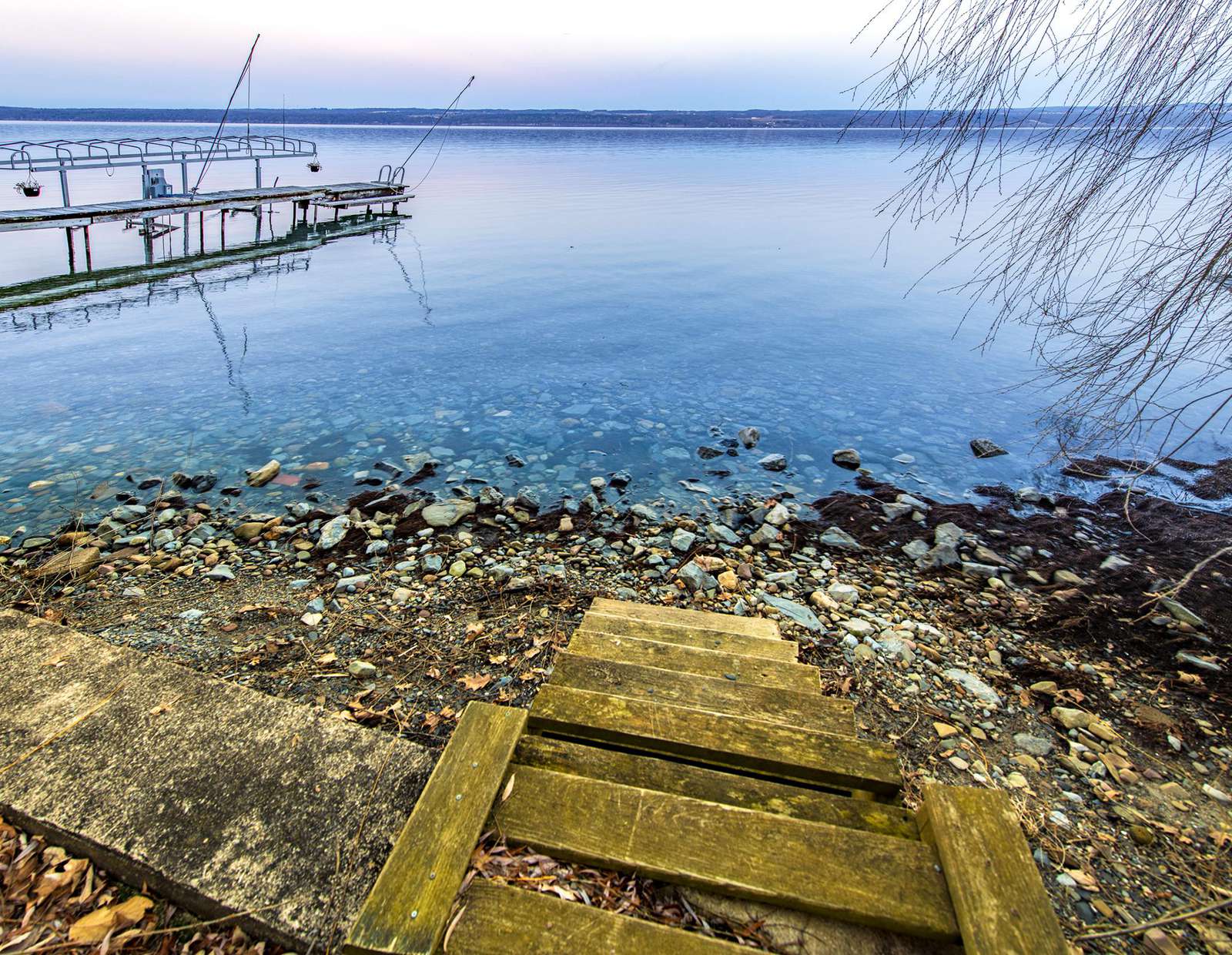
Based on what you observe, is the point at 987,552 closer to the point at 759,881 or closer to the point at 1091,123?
the point at 1091,123

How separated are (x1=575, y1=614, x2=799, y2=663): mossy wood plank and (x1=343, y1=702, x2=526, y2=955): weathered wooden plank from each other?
1543 millimetres

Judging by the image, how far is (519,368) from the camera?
37.8 feet

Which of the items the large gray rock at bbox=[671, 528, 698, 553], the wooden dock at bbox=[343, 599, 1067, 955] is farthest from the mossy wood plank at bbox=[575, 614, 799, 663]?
the large gray rock at bbox=[671, 528, 698, 553]

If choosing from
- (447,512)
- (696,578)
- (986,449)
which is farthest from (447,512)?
(986,449)

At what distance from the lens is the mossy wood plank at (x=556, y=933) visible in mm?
1703

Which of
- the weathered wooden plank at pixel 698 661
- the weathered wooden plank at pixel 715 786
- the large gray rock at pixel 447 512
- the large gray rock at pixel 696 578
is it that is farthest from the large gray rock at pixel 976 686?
the large gray rock at pixel 447 512

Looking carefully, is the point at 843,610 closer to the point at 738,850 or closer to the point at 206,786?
the point at 738,850

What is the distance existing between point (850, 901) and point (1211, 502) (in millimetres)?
8728

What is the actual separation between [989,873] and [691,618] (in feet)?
8.46

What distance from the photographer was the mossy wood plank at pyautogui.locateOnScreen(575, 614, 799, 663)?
12.5 ft

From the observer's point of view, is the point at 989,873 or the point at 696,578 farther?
the point at 696,578

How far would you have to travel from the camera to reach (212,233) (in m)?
25.2

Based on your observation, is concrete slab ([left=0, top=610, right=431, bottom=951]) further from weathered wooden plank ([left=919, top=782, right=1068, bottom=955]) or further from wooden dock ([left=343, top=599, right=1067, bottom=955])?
weathered wooden plank ([left=919, top=782, right=1068, bottom=955])

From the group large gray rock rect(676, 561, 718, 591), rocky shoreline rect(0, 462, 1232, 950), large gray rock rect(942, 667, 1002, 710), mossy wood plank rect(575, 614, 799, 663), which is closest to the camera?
rocky shoreline rect(0, 462, 1232, 950)
